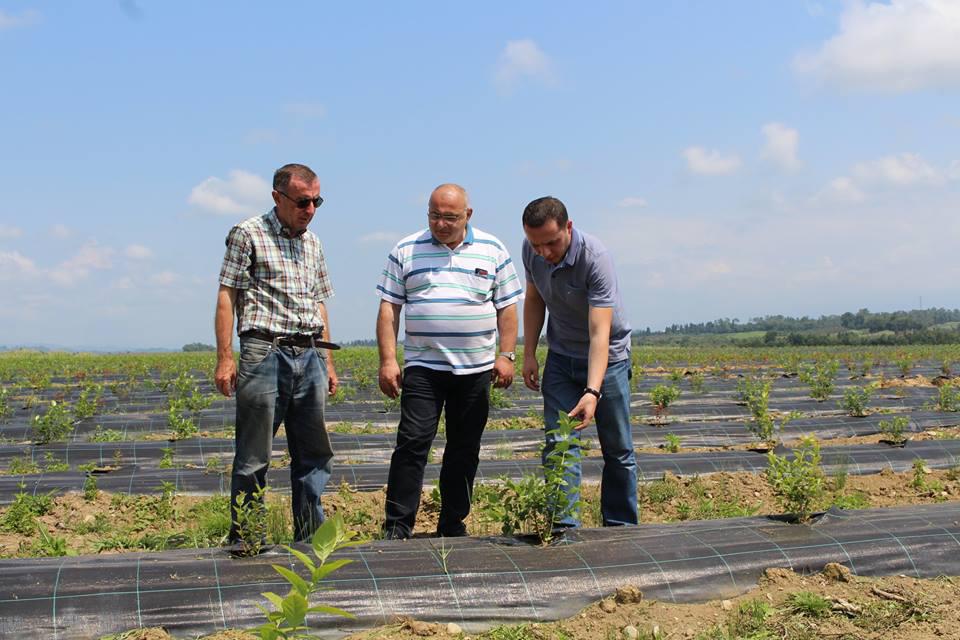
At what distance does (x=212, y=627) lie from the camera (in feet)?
9.63

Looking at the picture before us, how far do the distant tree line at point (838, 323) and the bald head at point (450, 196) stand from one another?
3127 inches

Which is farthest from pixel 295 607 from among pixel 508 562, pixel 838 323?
pixel 838 323

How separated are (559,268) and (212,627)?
2.18m

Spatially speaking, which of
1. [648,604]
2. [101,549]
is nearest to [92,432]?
[101,549]

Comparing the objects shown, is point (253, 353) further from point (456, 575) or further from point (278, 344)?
point (456, 575)

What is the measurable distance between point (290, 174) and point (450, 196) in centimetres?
75

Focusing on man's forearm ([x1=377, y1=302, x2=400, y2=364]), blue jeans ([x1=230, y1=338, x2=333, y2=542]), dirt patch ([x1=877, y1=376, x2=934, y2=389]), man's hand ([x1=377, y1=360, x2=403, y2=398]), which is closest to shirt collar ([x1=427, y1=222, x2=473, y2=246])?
man's forearm ([x1=377, y1=302, x2=400, y2=364])

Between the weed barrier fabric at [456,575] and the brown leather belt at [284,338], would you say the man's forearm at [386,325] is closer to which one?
the brown leather belt at [284,338]

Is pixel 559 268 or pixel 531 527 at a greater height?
pixel 559 268

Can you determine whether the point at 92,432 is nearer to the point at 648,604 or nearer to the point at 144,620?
the point at 144,620

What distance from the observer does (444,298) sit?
4156 mm

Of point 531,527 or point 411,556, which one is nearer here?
point 411,556

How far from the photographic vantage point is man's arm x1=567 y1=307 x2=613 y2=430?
3.86 m

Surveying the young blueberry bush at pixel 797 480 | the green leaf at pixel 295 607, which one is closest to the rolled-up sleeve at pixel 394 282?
the young blueberry bush at pixel 797 480
